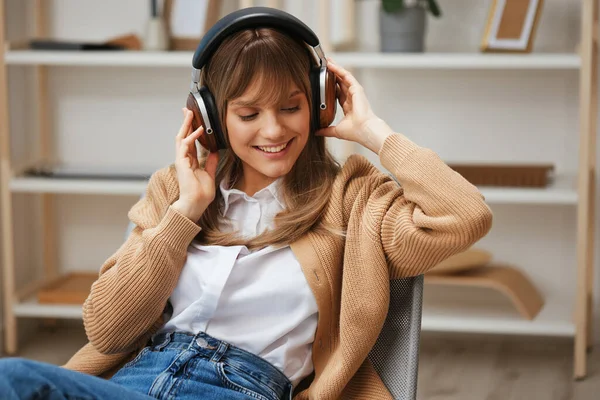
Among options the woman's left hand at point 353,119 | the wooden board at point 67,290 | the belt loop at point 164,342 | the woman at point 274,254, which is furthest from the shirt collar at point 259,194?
the wooden board at point 67,290

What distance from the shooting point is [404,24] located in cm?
251

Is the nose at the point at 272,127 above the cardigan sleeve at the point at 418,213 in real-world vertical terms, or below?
above

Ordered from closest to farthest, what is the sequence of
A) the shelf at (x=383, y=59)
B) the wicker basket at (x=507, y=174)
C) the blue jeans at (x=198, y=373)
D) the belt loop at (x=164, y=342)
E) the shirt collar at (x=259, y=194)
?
1. the blue jeans at (x=198, y=373)
2. the belt loop at (x=164, y=342)
3. the shirt collar at (x=259, y=194)
4. the shelf at (x=383, y=59)
5. the wicker basket at (x=507, y=174)

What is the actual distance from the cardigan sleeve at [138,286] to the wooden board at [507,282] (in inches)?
57.0

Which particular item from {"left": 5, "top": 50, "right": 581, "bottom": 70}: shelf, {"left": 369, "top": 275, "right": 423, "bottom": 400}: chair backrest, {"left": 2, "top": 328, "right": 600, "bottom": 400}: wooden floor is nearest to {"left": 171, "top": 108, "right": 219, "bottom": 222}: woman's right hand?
{"left": 369, "top": 275, "right": 423, "bottom": 400}: chair backrest

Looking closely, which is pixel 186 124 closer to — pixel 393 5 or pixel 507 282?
pixel 393 5

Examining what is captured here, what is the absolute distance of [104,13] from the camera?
2.92m

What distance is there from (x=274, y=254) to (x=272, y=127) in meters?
0.21

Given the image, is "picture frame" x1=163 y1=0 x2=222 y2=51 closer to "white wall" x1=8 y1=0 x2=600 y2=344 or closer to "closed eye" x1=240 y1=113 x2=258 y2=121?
"white wall" x1=8 y1=0 x2=600 y2=344

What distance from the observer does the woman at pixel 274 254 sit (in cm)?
126

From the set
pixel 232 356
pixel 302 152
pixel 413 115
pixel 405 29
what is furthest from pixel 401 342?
pixel 413 115

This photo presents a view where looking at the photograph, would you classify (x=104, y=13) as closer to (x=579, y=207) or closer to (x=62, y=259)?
(x=62, y=259)

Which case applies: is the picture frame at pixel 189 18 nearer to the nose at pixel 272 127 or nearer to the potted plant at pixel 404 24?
the potted plant at pixel 404 24

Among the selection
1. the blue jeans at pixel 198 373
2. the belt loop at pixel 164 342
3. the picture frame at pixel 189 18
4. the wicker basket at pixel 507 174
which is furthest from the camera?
the picture frame at pixel 189 18
